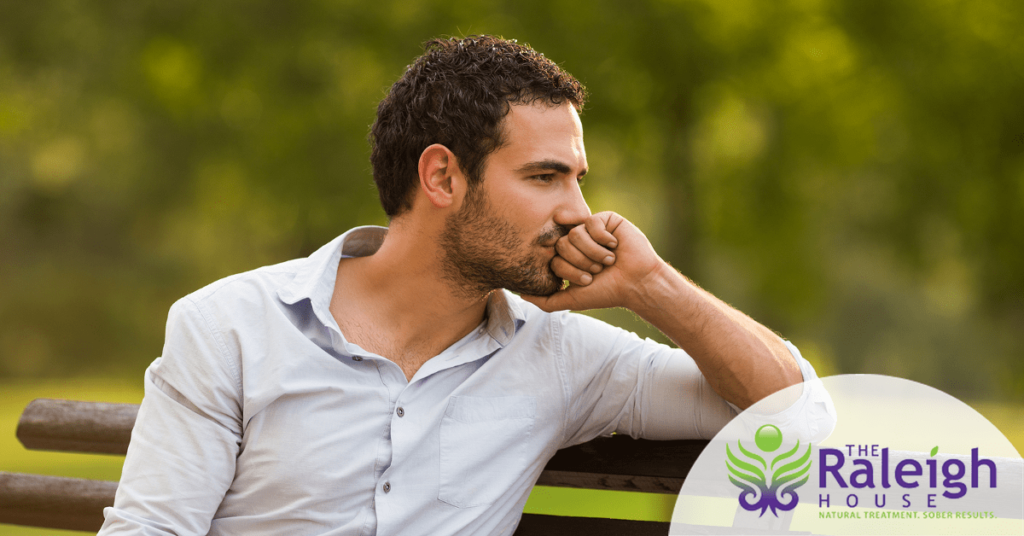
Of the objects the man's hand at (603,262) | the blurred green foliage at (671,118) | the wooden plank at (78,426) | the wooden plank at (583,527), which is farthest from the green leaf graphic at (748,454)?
the blurred green foliage at (671,118)

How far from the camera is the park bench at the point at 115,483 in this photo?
251 centimetres

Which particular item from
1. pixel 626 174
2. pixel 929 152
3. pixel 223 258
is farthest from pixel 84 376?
pixel 929 152

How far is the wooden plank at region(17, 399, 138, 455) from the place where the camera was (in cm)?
305

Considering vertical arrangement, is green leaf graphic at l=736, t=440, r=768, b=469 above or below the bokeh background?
below

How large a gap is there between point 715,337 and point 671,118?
193 inches

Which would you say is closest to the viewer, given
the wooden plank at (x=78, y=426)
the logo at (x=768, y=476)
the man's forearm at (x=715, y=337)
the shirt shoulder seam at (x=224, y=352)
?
the shirt shoulder seam at (x=224, y=352)

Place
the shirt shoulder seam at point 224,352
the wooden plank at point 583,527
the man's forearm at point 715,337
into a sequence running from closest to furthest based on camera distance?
the shirt shoulder seam at point 224,352 < the man's forearm at point 715,337 < the wooden plank at point 583,527

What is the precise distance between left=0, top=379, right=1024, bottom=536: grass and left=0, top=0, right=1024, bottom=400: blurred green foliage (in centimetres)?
224

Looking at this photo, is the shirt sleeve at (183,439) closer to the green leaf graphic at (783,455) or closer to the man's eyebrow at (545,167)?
the man's eyebrow at (545,167)

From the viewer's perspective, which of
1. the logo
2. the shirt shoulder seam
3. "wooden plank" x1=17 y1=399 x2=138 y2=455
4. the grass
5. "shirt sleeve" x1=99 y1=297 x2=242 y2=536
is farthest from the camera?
the grass

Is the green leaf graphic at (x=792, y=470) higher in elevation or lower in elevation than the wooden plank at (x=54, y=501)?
higher

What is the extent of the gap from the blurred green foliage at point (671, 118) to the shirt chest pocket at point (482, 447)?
461 cm

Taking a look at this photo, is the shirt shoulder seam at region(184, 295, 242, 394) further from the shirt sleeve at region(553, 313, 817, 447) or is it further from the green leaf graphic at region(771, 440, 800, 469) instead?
the green leaf graphic at region(771, 440, 800, 469)

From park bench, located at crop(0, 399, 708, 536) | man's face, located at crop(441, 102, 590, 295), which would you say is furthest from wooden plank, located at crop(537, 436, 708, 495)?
man's face, located at crop(441, 102, 590, 295)
